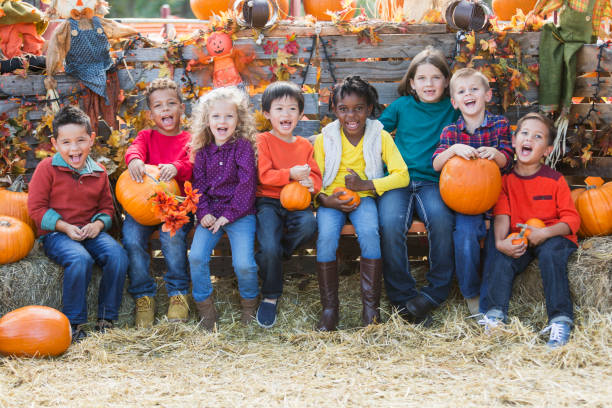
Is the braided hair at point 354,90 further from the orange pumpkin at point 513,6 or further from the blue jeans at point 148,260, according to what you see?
the orange pumpkin at point 513,6

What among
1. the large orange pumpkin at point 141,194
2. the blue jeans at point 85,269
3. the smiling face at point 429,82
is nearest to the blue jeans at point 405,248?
the smiling face at point 429,82

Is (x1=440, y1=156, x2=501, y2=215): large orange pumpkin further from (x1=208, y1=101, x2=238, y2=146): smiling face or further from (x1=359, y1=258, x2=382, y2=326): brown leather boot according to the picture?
(x1=208, y1=101, x2=238, y2=146): smiling face

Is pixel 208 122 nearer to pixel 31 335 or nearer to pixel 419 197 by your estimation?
pixel 419 197

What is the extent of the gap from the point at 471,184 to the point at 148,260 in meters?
2.16

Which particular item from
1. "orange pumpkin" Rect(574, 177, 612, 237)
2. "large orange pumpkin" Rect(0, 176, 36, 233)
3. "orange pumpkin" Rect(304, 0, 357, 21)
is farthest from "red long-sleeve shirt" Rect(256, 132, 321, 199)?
"orange pumpkin" Rect(304, 0, 357, 21)

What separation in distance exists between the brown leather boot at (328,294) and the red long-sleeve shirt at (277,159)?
0.54 metres

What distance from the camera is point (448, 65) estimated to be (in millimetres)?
4453

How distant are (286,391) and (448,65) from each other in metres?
2.84

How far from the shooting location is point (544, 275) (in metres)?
3.44

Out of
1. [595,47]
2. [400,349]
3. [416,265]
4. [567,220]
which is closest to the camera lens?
[400,349]

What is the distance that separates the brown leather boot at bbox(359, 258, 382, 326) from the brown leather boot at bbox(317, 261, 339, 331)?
18 cm

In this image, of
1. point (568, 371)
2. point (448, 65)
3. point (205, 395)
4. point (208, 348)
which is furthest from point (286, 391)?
point (448, 65)

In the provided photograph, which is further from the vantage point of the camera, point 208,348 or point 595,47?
point 595,47

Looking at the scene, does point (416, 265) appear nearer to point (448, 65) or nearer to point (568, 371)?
point (448, 65)
